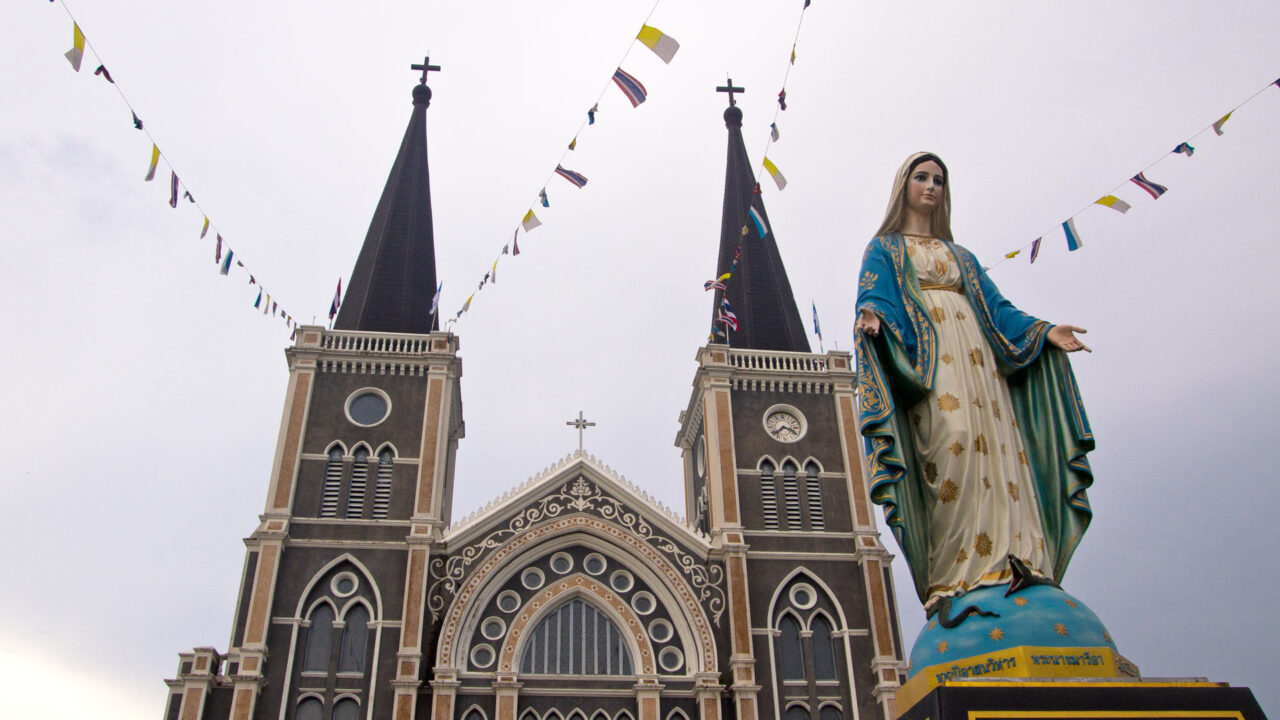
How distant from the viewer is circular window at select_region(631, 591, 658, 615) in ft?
72.7

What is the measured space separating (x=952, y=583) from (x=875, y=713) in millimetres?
16140

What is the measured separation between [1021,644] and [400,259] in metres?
24.3

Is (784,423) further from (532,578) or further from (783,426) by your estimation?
(532,578)

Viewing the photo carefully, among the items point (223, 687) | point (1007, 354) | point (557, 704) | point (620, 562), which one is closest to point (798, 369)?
point (620, 562)

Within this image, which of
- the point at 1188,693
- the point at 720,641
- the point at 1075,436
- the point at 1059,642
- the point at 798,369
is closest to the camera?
the point at 1188,693

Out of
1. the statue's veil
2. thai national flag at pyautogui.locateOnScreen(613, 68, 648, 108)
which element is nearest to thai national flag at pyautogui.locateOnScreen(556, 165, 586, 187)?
thai national flag at pyautogui.locateOnScreen(613, 68, 648, 108)

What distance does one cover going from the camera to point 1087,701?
509 centimetres

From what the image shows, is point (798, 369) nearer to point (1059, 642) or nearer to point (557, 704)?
point (557, 704)

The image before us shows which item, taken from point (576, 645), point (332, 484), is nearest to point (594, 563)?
point (576, 645)

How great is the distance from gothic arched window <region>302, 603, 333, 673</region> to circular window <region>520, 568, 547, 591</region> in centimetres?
412

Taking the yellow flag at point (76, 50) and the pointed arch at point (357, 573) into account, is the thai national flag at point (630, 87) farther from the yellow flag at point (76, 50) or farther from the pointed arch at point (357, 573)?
the pointed arch at point (357, 573)

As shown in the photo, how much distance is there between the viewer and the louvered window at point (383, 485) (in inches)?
896

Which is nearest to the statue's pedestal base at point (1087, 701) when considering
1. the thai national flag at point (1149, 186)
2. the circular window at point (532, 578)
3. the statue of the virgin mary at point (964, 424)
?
the statue of the virgin mary at point (964, 424)

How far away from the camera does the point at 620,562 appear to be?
74.7 ft
